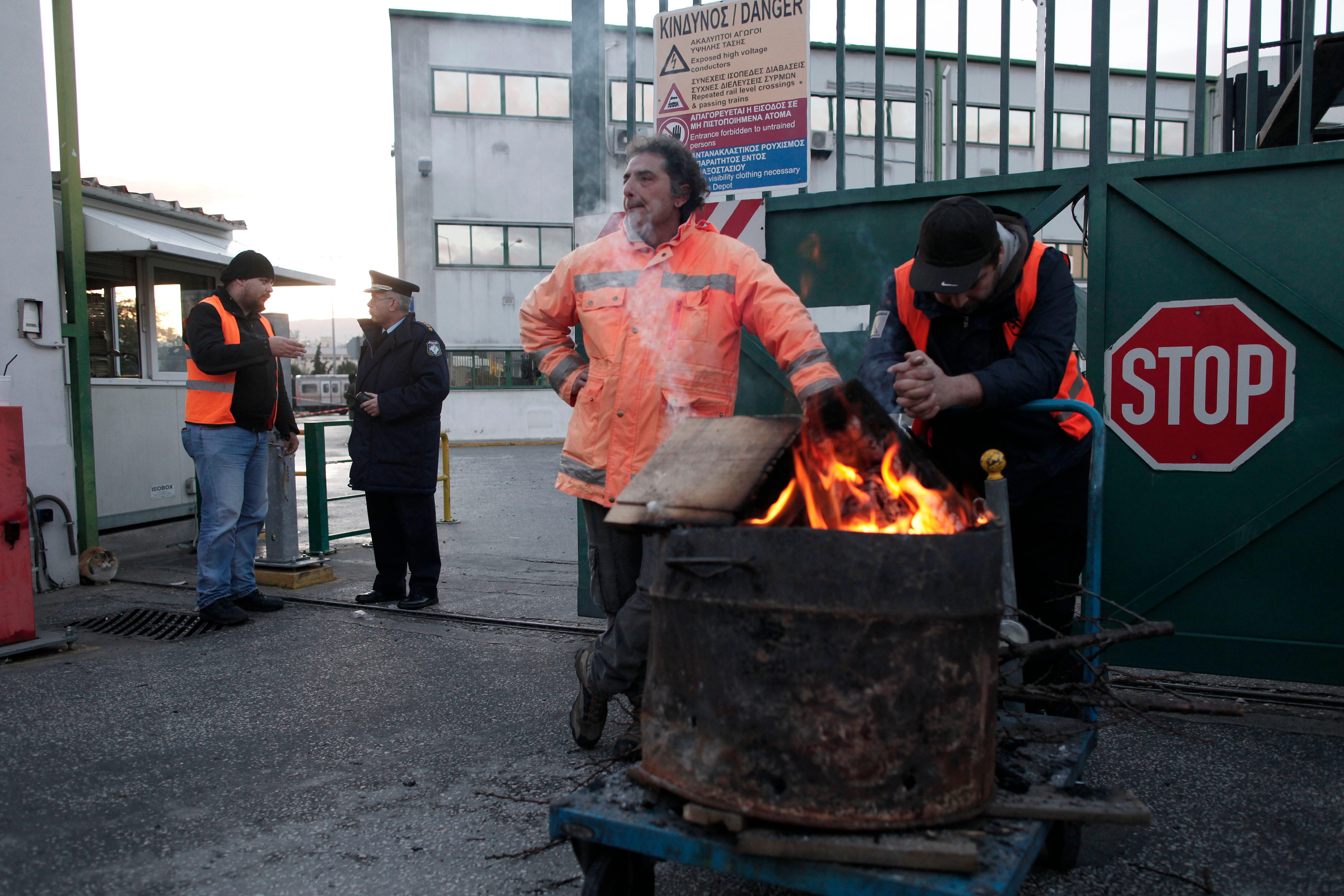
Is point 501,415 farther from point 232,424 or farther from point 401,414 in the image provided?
point 232,424

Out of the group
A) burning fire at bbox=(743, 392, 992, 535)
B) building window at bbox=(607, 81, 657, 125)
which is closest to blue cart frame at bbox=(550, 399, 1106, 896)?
burning fire at bbox=(743, 392, 992, 535)

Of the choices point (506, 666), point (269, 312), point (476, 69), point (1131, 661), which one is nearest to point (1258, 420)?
point (1131, 661)

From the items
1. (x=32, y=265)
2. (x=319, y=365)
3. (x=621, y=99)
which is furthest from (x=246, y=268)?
(x=319, y=365)

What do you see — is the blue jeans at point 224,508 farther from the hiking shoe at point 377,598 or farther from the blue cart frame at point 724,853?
the blue cart frame at point 724,853

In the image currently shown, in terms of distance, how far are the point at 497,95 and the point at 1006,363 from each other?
874 inches

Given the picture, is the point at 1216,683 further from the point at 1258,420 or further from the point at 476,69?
the point at 476,69

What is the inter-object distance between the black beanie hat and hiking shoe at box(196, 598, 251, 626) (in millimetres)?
1839

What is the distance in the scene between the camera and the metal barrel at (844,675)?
1.72m

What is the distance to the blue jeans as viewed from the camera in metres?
5.07

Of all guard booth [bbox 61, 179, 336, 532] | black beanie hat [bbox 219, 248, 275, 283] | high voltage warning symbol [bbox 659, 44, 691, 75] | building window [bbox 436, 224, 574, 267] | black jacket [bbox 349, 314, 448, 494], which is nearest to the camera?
high voltage warning symbol [bbox 659, 44, 691, 75]

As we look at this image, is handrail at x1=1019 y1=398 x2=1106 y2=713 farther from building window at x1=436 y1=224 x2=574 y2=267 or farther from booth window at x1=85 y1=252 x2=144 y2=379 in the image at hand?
building window at x1=436 y1=224 x2=574 y2=267

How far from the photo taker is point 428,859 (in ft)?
8.11

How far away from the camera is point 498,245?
22.7 metres

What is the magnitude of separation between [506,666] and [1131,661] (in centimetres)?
277
